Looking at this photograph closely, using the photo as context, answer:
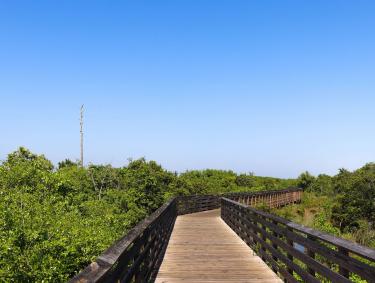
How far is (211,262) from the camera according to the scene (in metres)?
10.0

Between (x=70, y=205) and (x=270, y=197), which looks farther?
(x=270, y=197)

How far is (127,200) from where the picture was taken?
36375mm

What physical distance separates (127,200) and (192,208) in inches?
358

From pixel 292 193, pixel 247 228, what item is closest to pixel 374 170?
pixel 292 193

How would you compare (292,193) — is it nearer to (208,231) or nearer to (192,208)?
(192,208)

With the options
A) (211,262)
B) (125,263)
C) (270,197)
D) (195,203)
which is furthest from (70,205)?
(125,263)

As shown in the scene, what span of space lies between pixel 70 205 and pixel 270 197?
650 inches

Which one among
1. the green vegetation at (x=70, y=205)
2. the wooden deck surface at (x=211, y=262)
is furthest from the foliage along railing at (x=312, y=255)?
the green vegetation at (x=70, y=205)

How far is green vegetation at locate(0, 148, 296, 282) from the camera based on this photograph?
1609 cm

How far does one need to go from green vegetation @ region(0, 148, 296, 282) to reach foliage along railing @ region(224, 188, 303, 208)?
7884mm

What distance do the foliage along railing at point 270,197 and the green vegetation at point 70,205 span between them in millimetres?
7884

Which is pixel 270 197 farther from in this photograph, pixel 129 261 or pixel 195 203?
pixel 129 261

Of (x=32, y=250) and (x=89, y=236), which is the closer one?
(x=32, y=250)

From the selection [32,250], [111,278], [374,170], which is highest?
[374,170]
